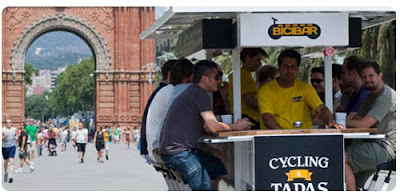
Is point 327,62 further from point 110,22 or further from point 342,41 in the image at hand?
point 110,22

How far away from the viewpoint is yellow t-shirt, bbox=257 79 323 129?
342 inches

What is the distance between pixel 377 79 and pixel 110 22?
54.3m

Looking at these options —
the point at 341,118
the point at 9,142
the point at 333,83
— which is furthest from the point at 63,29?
the point at 341,118

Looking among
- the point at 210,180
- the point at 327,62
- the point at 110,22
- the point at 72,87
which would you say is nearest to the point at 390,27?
the point at 327,62

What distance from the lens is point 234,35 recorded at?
8.55 m

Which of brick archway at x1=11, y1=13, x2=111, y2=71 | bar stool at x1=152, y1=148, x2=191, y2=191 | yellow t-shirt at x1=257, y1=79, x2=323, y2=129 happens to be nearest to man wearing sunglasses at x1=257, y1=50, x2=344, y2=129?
yellow t-shirt at x1=257, y1=79, x2=323, y2=129

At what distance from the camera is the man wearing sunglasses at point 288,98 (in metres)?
8.70

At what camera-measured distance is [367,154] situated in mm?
8422

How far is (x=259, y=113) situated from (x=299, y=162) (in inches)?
56.0

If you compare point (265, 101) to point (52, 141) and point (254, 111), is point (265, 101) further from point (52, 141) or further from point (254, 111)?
point (52, 141)

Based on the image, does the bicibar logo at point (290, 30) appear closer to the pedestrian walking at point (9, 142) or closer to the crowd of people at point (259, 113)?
the crowd of people at point (259, 113)

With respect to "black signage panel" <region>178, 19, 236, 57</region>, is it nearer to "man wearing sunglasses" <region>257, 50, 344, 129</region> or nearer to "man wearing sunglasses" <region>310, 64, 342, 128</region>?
"man wearing sunglasses" <region>257, 50, 344, 129</region>

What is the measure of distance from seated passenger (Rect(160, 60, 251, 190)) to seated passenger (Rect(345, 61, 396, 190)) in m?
1.13
